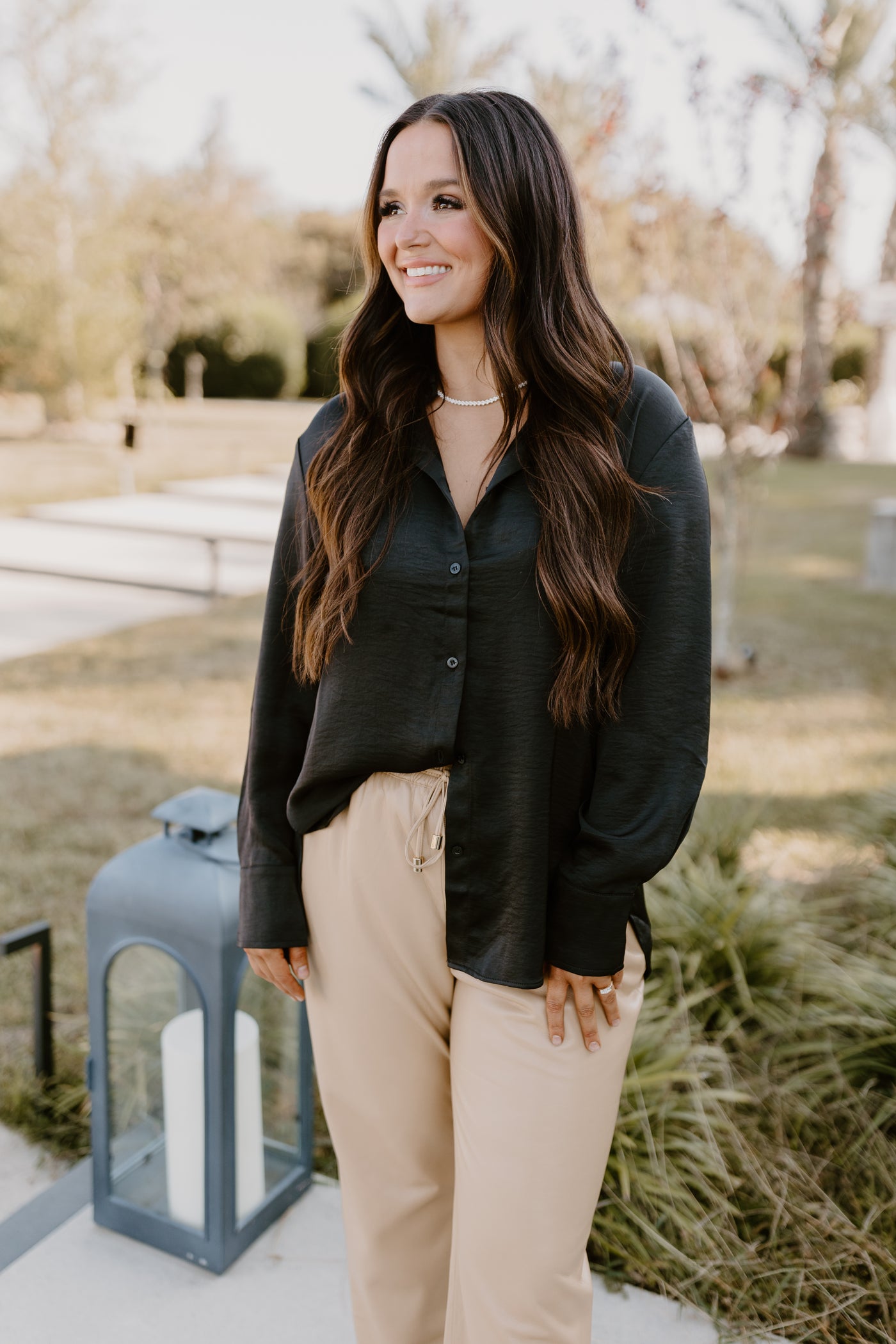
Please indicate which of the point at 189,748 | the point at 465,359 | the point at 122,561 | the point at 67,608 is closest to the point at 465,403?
the point at 465,359

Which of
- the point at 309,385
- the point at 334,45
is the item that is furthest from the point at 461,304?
the point at 309,385

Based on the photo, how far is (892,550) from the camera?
31.0 ft

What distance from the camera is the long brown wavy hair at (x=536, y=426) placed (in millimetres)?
1428

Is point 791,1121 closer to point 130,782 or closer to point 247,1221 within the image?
point 247,1221

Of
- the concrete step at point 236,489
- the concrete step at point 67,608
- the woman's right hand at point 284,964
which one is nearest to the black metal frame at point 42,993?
the woman's right hand at point 284,964

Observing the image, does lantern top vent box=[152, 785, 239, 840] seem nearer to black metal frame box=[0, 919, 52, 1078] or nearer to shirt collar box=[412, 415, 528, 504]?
black metal frame box=[0, 919, 52, 1078]

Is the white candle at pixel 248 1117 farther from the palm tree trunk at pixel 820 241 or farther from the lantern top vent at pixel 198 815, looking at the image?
the palm tree trunk at pixel 820 241

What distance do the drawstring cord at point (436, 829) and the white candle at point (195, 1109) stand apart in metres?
0.82

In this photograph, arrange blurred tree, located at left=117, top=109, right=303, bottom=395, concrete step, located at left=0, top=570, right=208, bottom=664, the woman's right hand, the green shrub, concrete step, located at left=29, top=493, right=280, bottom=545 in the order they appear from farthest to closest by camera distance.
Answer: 1. the green shrub
2. blurred tree, located at left=117, top=109, right=303, bottom=395
3. concrete step, located at left=29, top=493, right=280, bottom=545
4. concrete step, located at left=0, top=570, right=208, bottom=664
5. the woman's right hand

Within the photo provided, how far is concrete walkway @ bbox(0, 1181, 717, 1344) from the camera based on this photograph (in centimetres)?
207

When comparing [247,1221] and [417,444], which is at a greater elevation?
[417,444]

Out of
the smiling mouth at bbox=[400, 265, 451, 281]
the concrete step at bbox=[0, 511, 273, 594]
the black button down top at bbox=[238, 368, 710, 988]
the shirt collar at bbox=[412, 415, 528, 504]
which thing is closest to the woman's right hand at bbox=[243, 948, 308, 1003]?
the black button down top at bbox=[238, 368, 710, 988]

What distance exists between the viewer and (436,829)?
4.95 ft

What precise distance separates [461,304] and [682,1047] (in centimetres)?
189
